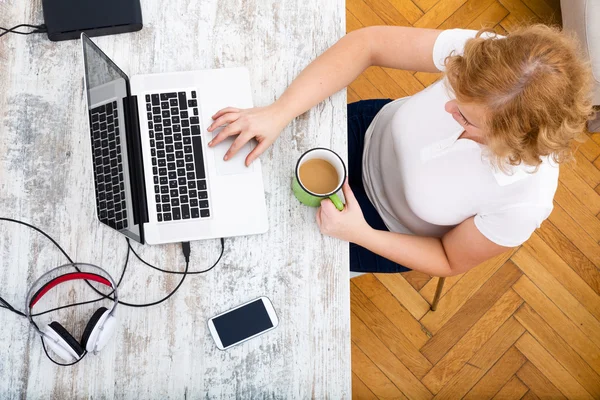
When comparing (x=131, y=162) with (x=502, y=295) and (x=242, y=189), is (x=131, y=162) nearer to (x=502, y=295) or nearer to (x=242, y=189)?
(x=242, y=189)

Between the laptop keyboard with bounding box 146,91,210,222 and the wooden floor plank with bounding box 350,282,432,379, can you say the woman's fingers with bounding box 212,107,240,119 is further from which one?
the wooden floor plank with bounding box 350,282,432,379

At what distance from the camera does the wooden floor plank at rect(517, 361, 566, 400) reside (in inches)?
64.8

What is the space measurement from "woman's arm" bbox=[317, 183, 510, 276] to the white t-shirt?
34 millimetres

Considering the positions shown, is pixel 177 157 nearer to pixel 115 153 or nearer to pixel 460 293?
pixel 115 153

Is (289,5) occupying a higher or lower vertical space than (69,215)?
higher

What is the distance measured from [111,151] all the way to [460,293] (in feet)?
4.15

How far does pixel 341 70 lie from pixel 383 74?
853 millimetres

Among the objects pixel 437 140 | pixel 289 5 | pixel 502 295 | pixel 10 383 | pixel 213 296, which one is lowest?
pixel 502 295

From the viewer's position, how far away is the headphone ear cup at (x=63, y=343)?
85cm

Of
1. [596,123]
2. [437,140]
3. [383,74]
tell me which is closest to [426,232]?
[437,140]

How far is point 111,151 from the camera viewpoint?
926 millimetres

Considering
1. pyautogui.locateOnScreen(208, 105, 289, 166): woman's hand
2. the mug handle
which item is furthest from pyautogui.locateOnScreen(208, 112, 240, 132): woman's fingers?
the mug handle

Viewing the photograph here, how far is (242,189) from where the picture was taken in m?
0.94

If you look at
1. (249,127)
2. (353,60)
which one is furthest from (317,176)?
(353,60)
